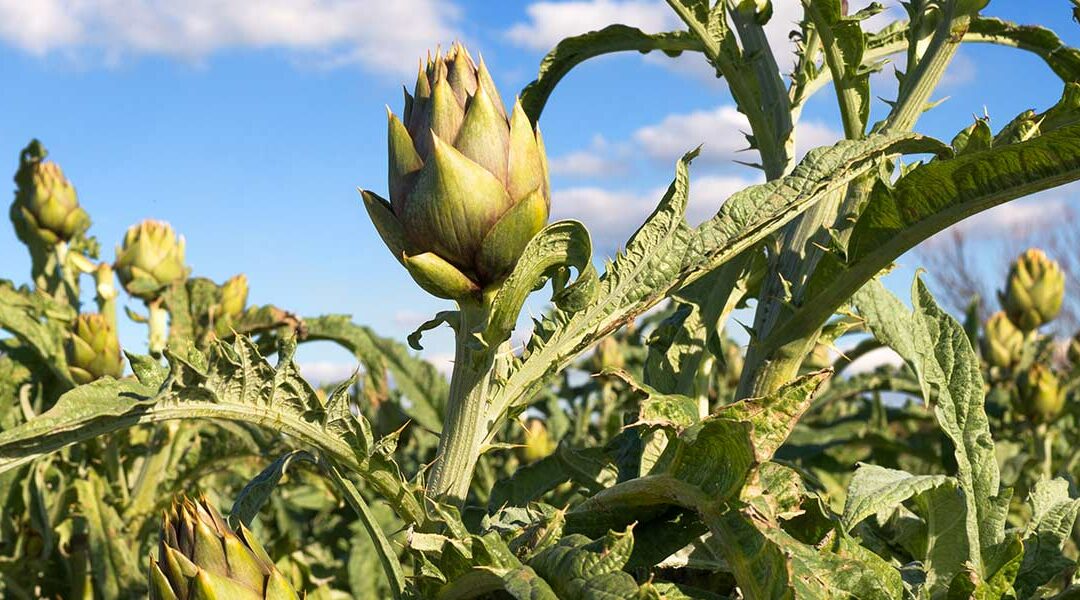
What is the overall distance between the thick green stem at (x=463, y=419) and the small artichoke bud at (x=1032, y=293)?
9.28ft

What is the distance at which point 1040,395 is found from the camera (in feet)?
9.37

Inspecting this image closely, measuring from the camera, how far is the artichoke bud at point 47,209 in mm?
2617

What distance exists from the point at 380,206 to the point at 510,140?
5.0 inches

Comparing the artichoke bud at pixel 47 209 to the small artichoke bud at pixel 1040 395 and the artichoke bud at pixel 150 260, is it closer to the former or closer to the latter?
the artichoke bud at pixel 150 260

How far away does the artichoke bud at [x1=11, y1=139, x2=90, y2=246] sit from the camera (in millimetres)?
2617

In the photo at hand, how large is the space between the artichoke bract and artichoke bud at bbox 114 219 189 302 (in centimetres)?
168

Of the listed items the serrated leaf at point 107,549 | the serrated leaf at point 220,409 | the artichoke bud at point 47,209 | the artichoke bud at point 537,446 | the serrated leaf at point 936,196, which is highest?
the artichoke bud at point 47,209

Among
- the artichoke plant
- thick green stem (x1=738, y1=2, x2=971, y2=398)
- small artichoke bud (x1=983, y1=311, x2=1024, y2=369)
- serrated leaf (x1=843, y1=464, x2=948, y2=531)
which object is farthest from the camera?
small artichoke bud (x1=983, y1=311, x2=1024, y2=369)

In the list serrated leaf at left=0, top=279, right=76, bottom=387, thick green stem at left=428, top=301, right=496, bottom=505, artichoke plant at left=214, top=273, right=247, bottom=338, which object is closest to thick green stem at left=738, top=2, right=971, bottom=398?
thick green stem at left=428, top=301, right=496, bottom=505

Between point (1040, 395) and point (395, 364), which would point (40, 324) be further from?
point (1040, 395)

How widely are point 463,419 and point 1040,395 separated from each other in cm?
238

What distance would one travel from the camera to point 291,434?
2.87ft

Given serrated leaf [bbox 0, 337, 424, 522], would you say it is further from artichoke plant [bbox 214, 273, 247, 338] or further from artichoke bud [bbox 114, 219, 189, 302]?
artichoke bud [bbox 114, 219, 189, 302]

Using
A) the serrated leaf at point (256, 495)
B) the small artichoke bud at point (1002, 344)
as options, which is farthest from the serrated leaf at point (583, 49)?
the small artichoke bud at point (1002, 344)
